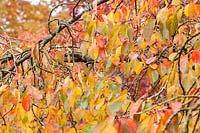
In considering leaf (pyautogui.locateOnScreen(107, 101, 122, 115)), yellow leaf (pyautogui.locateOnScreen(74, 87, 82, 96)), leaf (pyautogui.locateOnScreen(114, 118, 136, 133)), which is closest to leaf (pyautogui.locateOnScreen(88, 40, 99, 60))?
yellow leaf (pyautogui.locateOnScreen(74, 87, 82, 96))

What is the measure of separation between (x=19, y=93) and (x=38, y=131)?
0.55m

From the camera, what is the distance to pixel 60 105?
8.64 feet

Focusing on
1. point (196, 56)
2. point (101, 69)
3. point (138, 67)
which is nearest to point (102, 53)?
point (138, 67)

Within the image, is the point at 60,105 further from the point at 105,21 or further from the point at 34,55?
the point at 105,21

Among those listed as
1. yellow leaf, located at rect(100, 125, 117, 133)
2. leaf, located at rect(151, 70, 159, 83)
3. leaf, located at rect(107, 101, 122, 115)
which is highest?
leaf, located at rect(151, 70, 159, 83)

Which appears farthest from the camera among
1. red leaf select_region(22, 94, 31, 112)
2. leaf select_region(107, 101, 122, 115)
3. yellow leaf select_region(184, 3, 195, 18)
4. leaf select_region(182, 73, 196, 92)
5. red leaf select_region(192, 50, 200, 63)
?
red leaf select_region(22, 94, 31, 112)

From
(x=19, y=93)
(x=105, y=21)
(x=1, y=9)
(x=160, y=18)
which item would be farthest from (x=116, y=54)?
(x=1, y=9)

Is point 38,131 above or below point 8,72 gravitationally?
below

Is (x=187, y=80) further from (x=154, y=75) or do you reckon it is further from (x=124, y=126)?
(x=154, y=75)

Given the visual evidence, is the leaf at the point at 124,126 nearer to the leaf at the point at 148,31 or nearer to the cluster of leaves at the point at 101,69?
the cluster of leaves at the point at 101,69

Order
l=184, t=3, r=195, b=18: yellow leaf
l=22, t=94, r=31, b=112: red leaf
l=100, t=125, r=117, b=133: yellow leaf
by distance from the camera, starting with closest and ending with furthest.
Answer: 1. l=100, t=125, r=117, b=133: yellow leaf
2. l=184, t=3, r=195, b=18: yellow leaf
3. l=22, t=94, r=31, b=112: red leaf

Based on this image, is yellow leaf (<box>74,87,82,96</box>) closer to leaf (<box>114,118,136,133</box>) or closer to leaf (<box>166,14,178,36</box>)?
leaf (<box>166,14,178,36</box>)

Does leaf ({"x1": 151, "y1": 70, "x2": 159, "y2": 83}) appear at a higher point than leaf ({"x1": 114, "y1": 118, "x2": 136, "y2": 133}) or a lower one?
higher

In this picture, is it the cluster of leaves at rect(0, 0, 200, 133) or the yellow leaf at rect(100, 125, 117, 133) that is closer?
the yellow leaf at rect(100, 125, 117, 133)
